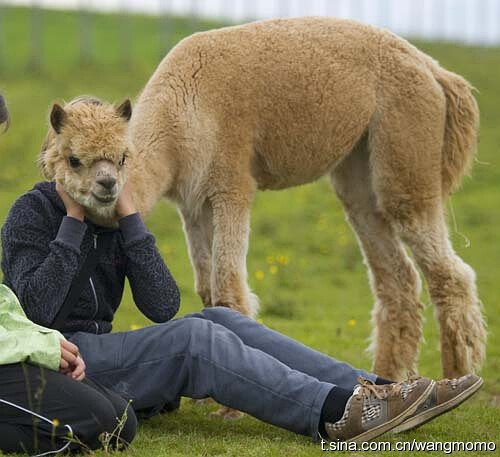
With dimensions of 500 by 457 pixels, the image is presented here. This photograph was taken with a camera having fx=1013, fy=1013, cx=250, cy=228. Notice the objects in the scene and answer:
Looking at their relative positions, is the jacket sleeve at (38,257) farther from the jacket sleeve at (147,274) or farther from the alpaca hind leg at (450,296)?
the alpaca hind leg at (450,296)

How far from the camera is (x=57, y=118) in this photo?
425cm

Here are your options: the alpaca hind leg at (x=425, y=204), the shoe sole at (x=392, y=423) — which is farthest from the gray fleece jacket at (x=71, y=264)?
the alpaca hind leg at (x=425, y=204)

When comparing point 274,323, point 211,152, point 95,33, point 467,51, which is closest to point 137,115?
point 211,152

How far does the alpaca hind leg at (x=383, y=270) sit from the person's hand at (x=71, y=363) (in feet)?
9.01

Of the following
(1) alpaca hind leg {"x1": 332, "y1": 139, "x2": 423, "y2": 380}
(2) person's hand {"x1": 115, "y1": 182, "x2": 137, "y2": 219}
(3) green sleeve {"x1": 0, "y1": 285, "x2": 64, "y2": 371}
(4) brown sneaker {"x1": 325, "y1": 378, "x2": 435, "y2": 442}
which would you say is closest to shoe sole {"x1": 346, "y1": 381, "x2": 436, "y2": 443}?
(4) brown sneaker {"x1": 325, "y1": 378, "x2": 435, "y2": 442}

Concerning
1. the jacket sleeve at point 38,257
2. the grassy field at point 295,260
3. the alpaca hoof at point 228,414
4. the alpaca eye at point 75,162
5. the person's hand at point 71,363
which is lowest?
the grassy field at point 295,260

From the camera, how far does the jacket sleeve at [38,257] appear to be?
3.96 m

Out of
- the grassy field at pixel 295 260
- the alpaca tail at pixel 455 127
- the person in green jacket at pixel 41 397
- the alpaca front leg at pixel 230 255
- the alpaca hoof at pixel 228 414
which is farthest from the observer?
the alpaca tail at pixel 455 127

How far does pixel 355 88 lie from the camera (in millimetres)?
5926

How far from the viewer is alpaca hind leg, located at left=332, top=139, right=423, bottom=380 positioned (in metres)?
6.23

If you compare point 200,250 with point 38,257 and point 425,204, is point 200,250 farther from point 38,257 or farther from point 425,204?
point 38,257

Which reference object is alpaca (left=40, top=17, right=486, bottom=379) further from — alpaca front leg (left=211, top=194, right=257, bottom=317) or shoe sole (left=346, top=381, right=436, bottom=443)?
shoe sole (left=346, top=381, right=436, bottom=443)

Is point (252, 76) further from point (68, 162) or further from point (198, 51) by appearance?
point (68, 162)

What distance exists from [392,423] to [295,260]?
7.95 meters
